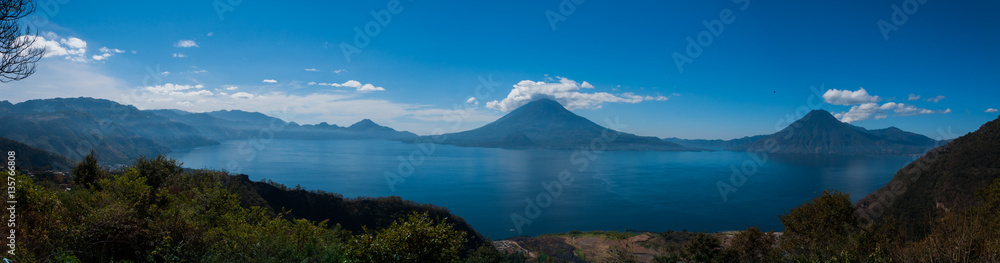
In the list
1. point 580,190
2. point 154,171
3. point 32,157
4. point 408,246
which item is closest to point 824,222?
point 408,246

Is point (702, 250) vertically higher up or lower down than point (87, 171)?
lower down

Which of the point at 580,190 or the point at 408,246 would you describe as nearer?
the point at 408,246

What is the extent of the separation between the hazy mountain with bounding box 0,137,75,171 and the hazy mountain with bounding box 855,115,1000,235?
124104 mm

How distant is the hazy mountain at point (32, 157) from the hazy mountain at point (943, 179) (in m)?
124

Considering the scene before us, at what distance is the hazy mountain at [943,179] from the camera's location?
54156mm

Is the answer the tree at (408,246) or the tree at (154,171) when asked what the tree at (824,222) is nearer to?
the tree at (408,246)

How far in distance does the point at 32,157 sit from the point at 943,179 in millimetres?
147596

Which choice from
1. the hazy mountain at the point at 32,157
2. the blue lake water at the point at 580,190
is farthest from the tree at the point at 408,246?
the hazy mountain at the point at 32,157

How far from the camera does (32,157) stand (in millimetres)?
67562

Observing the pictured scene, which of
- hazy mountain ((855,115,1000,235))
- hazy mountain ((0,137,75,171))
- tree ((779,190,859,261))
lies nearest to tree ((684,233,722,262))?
tree ((779,190,859,261))

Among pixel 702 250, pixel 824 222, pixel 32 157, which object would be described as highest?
pixel 824 222

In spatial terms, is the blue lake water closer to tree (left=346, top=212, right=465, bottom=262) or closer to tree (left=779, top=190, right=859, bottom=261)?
tree (left=779, top=190, right=859, bottom=261)

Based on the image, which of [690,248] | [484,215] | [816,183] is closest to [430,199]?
[484,215]

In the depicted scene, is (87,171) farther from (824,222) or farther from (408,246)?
(824,222)
